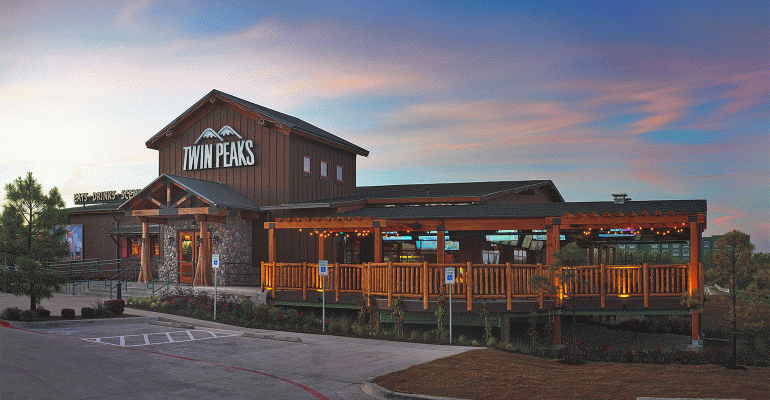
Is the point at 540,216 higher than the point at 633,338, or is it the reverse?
the point at 540,216

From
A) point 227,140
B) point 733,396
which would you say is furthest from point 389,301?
point 227,140

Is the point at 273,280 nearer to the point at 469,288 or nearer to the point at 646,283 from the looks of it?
the point at 469,288

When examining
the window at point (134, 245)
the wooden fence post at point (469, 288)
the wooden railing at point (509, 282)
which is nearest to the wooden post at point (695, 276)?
the wooden railing at point (509, 282)

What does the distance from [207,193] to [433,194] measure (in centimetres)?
975

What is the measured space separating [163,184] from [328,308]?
9.77 meters

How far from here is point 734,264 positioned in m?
13.9

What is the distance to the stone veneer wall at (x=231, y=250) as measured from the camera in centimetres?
2681

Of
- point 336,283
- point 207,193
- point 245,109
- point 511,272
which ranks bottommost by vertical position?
point 336,283

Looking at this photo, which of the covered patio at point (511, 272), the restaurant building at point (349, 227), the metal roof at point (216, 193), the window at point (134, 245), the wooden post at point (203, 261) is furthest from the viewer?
the window at point (134, 245)

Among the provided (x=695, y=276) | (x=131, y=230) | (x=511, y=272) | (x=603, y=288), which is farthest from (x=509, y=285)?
(x=131, y=230)

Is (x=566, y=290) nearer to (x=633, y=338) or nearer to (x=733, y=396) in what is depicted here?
(x=633, y=338)

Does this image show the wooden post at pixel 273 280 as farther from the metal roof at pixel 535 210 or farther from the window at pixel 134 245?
the window at pixel 134 245

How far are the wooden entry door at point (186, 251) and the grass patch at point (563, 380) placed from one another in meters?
17.1

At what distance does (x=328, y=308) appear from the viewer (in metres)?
22.3
